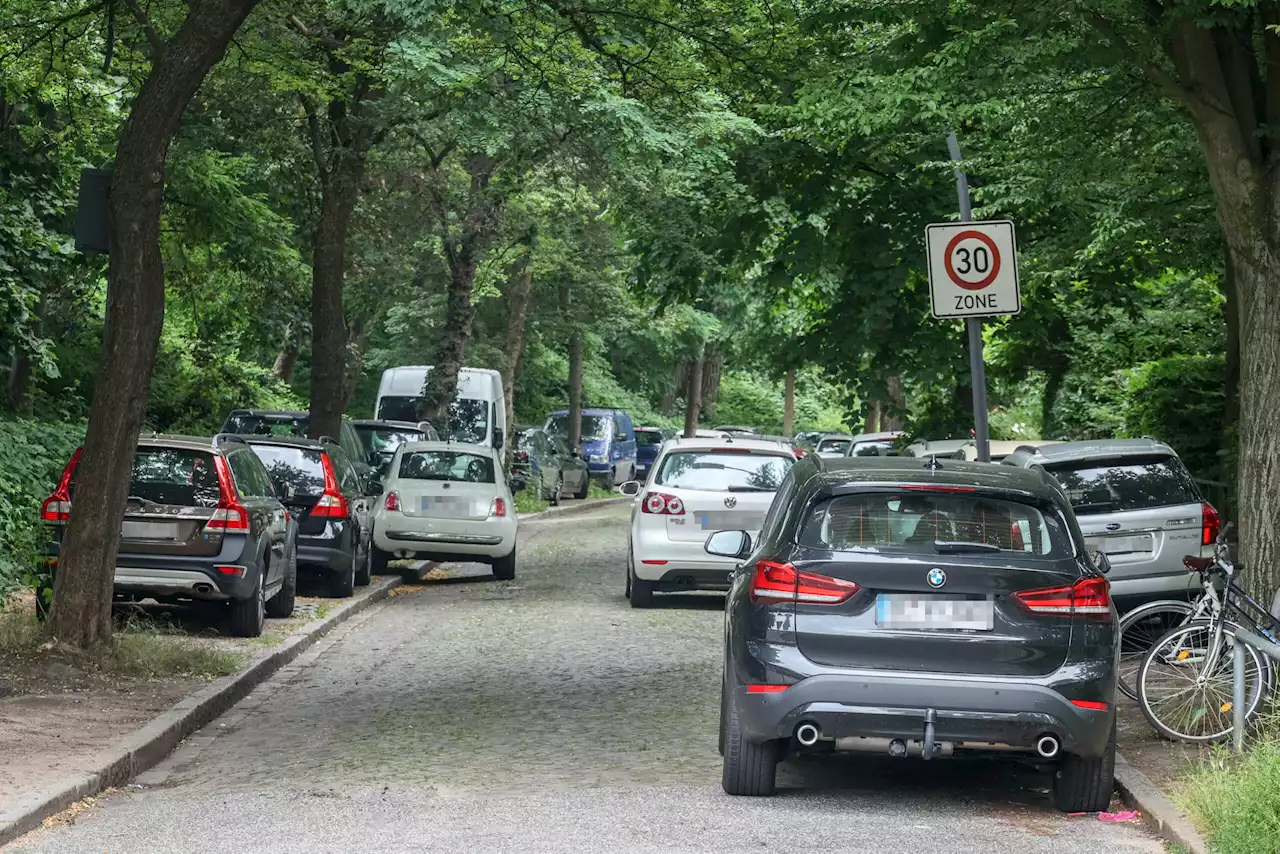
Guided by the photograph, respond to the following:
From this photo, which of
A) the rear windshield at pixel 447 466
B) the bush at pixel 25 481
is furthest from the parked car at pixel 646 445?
the bush at pixel 25 481

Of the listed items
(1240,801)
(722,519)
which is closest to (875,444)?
(722,519)

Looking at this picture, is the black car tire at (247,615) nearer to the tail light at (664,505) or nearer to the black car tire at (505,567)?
the tail light at (664,505)

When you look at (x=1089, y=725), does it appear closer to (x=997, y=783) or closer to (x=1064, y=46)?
(x=997, y=783)

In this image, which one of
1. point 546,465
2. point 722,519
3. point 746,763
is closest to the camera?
point 746,763

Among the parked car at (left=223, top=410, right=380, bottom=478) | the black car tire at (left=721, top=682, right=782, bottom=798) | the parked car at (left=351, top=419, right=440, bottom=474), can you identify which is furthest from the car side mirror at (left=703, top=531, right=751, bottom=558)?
the parked car at (left=351, top=419, right=440, bottom=474)

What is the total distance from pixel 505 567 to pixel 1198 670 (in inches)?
504

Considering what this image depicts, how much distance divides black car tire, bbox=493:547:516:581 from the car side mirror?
12549 millimetres

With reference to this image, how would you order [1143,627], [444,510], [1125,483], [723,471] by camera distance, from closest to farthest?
[1143,627] < [1125,483] < [723,471] < [444,510]

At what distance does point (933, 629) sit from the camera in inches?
314

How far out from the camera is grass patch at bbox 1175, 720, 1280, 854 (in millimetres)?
6699

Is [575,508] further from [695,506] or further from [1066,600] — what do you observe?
[1066,600]

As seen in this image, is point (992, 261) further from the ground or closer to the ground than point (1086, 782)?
further from the ground

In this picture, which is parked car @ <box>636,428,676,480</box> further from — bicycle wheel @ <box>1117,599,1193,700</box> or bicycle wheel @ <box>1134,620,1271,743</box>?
bicycle wheel @ <box>1134,620,1271,743</box>

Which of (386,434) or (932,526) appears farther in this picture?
(386,434)
